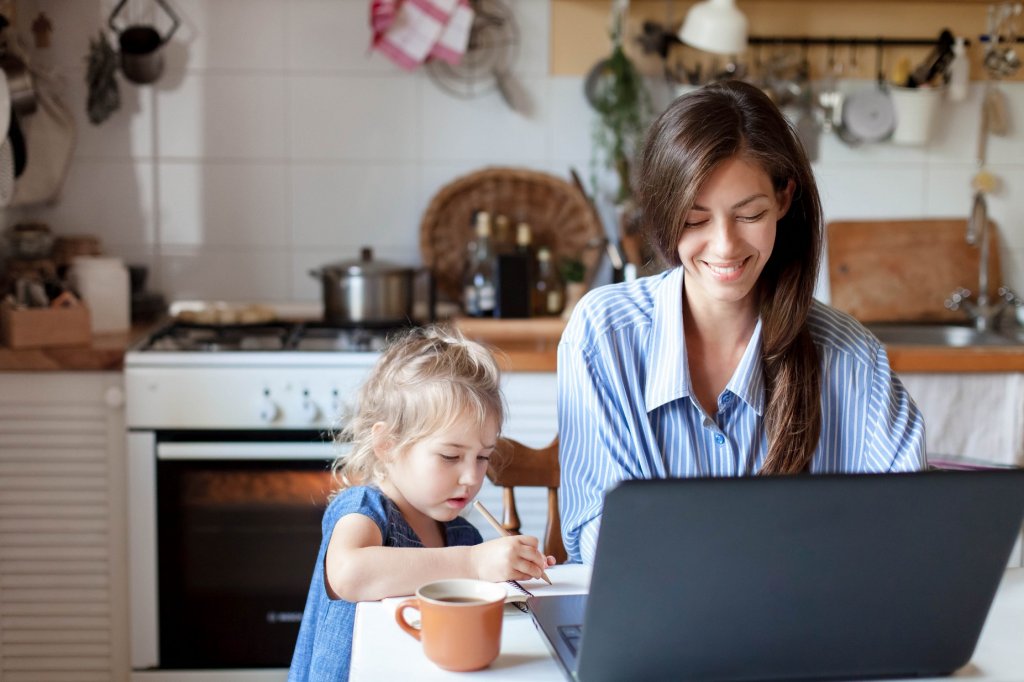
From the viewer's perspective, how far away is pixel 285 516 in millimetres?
2461

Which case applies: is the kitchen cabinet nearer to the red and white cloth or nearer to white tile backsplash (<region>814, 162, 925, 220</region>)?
the red and white cloth

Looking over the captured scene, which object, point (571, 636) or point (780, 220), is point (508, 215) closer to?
point (780, 220)

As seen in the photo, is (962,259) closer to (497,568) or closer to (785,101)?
(785,101)

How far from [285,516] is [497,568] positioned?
1.36 metres

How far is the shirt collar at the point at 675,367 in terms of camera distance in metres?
1.46

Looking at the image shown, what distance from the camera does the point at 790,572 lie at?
90 cm

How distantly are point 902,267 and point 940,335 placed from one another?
199 millimetres

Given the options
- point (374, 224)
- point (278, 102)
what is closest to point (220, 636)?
point (374, 224)

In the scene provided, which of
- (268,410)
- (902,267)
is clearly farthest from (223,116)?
(902,267)

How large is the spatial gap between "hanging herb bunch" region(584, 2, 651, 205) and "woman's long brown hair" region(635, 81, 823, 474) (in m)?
1.44

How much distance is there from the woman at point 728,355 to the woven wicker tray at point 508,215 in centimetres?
141

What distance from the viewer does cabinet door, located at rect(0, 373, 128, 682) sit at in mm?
2445

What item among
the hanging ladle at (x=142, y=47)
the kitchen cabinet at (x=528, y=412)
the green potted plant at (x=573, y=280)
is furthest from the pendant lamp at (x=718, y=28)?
the hanging ladle at (x=142, y=47)

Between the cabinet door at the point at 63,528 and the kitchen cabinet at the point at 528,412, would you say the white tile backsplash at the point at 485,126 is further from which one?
the cabinet door at the point at 63,528
